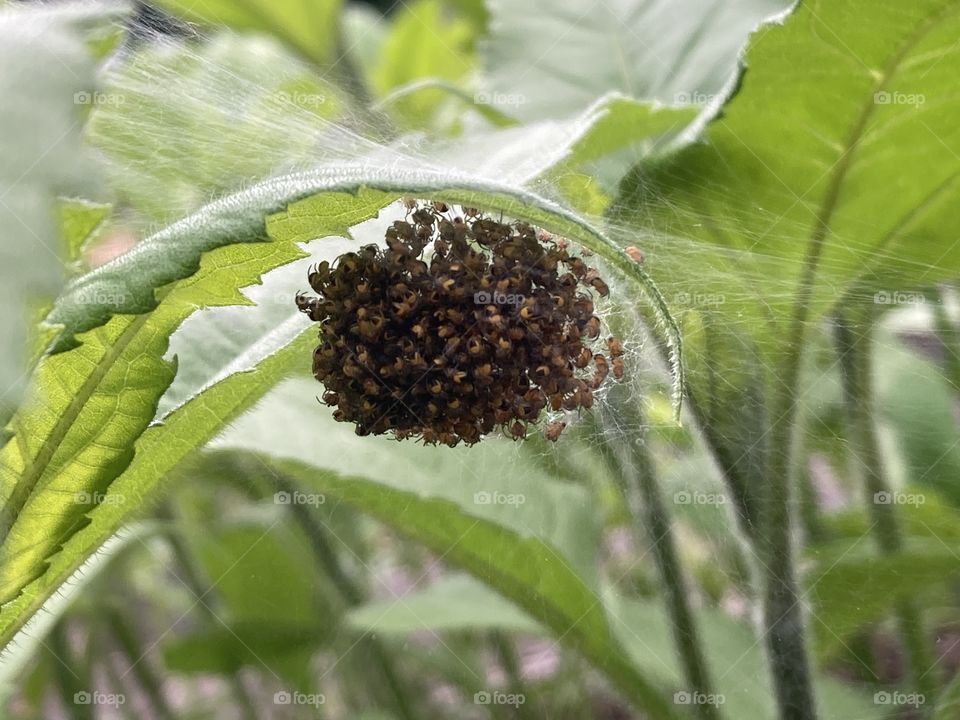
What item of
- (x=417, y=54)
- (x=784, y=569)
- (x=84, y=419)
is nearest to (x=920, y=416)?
(x=784, y=569)

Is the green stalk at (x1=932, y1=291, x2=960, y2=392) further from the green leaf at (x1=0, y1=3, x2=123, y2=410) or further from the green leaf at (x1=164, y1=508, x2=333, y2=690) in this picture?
the green leaf at (x1=164, y1=508, x2=333, y2=690)

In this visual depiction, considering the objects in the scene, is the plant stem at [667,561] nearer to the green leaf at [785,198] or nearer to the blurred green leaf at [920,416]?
the green leaf at [785,198]

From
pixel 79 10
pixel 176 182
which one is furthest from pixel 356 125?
pixel 79 10

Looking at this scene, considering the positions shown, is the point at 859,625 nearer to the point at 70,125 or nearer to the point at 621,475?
the point at 621,475

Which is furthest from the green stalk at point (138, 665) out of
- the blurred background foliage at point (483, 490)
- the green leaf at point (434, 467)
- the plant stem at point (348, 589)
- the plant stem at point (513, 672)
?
the green leaf at point (434, 467)

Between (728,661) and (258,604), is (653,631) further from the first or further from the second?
(258,604)

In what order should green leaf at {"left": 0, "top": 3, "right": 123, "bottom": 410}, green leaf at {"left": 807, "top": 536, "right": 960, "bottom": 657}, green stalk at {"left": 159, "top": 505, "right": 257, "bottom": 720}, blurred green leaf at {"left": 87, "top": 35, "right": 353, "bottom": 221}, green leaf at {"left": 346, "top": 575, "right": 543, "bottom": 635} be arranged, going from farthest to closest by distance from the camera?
green stalk at {"left": 159, "top": 505, "right": 257, "bottom": 720} < green leaf at {"left": 346, "top": 575, "right": 543, "bottom": 635} < green leaf at {"left": 807, "top": 536, "right": 960, "bottom": 657} < blurred green leaf at {"left": 87, "top": 35, "right": 353, "bottom": 221} < green leaf at {"left": 0, "top": 3, "right": 123, "bottom": 410}

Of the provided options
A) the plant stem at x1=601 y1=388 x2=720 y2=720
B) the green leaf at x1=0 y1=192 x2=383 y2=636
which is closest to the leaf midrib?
the green leaf at x1=0 y1=192 x2=383 y2=636
